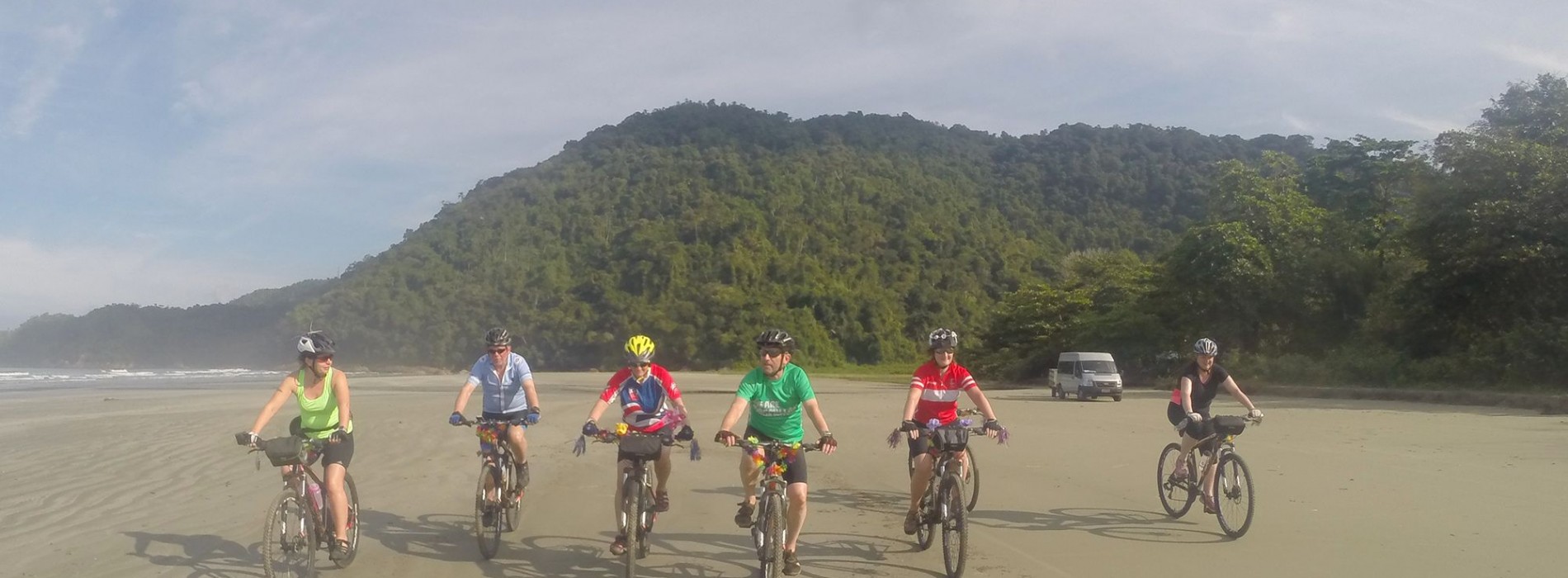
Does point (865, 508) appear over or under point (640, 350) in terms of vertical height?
under

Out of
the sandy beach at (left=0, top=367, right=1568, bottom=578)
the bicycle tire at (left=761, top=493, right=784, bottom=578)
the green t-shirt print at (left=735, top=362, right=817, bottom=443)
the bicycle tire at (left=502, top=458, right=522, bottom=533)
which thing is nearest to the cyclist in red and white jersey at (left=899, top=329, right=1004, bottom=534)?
the sandy beach at (left=0, top=367, right=1568, bottom=578)

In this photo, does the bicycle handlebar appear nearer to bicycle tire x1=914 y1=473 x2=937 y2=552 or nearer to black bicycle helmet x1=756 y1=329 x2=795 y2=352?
black bicycle helmet x1=756 y1=329 x2=795 y2=352

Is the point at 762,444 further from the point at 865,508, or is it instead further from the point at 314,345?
→ the point at 865,508

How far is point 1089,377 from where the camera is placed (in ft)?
98.9

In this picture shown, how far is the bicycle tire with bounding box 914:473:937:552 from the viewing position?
6.82 m

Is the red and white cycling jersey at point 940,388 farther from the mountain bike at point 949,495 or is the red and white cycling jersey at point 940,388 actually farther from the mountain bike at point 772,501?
the mountain bike at point 772,501

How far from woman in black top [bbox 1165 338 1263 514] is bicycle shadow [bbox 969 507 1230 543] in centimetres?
33

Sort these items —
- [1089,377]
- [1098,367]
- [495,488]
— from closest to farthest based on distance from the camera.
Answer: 1. [495,488]
2. [1089,377]
3. [1098,367]

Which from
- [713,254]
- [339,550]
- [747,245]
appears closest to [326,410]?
[339,550]

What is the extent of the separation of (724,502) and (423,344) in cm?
8049

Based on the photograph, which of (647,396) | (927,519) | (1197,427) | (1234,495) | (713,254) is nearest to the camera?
(927,519)

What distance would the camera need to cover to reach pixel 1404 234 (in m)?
29.6

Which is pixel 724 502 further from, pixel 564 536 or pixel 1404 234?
pixel 1404 234

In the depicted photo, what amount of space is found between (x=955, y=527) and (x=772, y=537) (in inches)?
45.4
